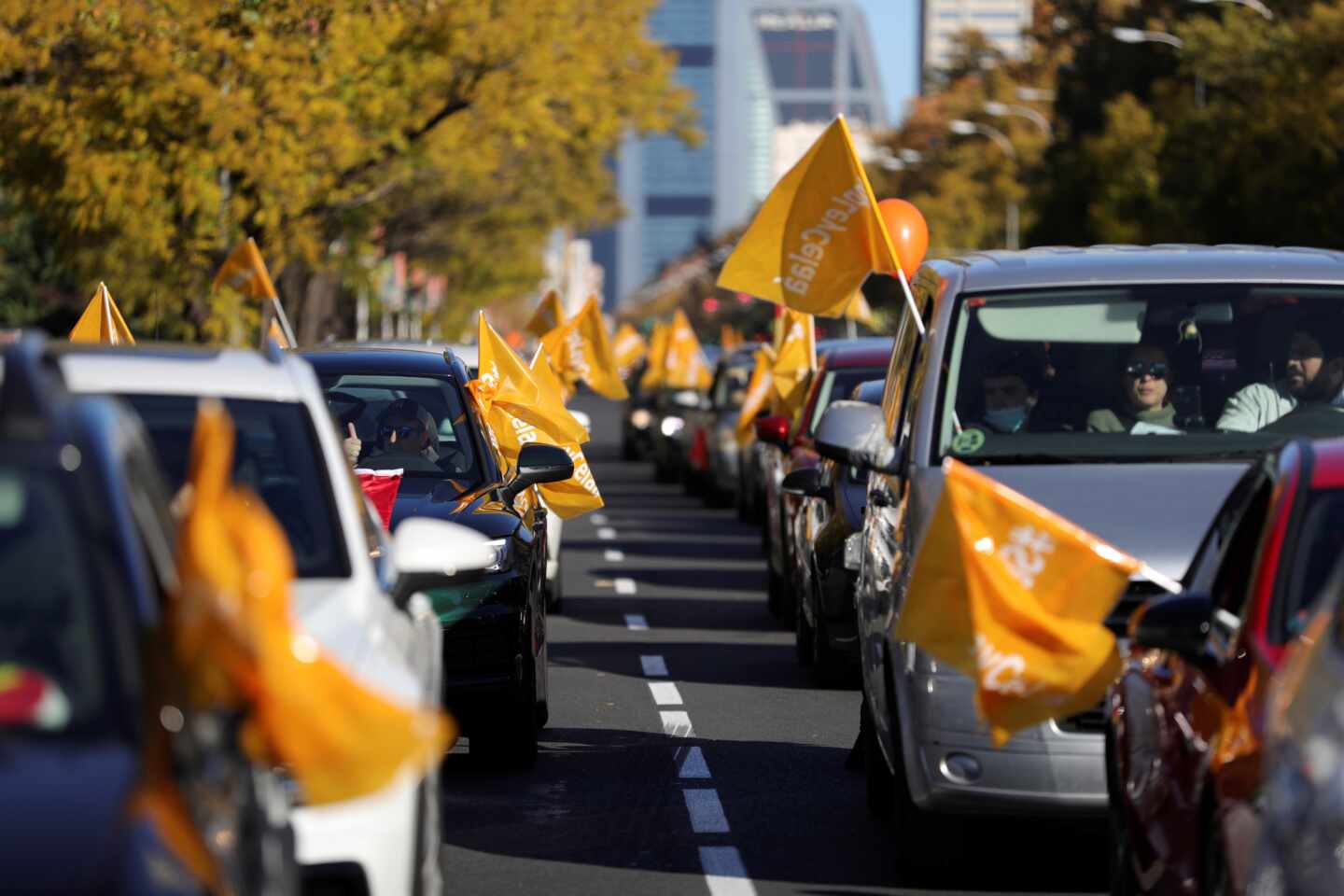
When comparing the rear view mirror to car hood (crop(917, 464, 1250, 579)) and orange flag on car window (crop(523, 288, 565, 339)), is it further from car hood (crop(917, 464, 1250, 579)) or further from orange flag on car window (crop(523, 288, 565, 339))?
orange flag on car window (crop(523, 288, 565, 339))

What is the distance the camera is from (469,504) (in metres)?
11.0

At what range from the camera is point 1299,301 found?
9.52 m

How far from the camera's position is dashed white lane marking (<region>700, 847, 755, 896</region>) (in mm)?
8266

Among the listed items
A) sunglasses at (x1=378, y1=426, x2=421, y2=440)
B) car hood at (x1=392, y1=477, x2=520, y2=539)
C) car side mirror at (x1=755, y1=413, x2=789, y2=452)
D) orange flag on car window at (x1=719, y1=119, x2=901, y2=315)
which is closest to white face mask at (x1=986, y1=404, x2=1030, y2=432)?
orange flag on car window at (x1=719, y1=119, x2=901, y2=315)

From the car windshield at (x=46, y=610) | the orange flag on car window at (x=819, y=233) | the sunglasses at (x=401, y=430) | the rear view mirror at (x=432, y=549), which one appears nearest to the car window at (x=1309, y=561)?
the rear view mirror at (x=432, y=549)

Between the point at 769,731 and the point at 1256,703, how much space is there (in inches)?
250

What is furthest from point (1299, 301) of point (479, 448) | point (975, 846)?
point (479, 448)

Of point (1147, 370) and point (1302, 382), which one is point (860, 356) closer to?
point (1302, 382)

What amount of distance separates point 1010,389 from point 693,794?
82.1 inches

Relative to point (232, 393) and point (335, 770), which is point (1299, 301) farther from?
point (335, 770)

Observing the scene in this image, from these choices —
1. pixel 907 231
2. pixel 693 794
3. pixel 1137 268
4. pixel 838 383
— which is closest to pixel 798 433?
pixel 838 383

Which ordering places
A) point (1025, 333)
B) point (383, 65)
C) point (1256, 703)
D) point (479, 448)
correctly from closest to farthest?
point (1256, 703)
point (1025, 333)
point (479, 448)
point (383, 65)

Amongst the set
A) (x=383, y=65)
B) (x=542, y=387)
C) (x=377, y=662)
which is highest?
(x=377, y=662)

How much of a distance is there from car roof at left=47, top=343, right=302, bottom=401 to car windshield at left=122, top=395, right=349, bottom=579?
0.07m
